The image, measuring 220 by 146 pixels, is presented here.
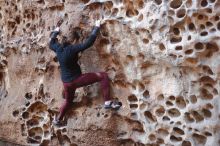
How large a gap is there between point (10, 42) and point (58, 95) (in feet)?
2.73

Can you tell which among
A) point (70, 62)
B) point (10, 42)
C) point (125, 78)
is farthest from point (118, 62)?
point (10, 42)

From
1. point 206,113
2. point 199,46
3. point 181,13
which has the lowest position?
point 206,113

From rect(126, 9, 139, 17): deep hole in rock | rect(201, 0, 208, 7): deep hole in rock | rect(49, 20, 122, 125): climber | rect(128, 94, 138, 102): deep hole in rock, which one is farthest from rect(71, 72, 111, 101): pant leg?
rect(201, 0, 208, 7): deep hole in rock

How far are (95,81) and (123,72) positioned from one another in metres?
0.25

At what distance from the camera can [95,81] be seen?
4066mm

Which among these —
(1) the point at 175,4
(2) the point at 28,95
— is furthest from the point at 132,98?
(2) the point at 28,95

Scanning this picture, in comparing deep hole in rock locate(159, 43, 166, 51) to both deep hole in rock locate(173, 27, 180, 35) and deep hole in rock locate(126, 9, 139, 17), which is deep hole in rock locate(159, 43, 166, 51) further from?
deep hole in rock locate(126, 9, 139, 17)

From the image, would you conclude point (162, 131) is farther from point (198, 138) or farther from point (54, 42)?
point (54, 42)

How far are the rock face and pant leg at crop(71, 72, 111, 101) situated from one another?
0.09 metres

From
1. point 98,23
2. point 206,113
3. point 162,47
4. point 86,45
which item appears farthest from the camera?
point 98,23

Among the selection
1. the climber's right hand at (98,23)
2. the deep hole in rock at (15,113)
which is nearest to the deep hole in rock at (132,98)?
the climber's right hand at (98,23)

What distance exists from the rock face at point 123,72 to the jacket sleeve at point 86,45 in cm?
15

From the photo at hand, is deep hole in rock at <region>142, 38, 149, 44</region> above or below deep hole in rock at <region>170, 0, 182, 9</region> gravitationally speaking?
below

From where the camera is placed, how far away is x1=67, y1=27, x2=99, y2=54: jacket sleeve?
3881 mm
